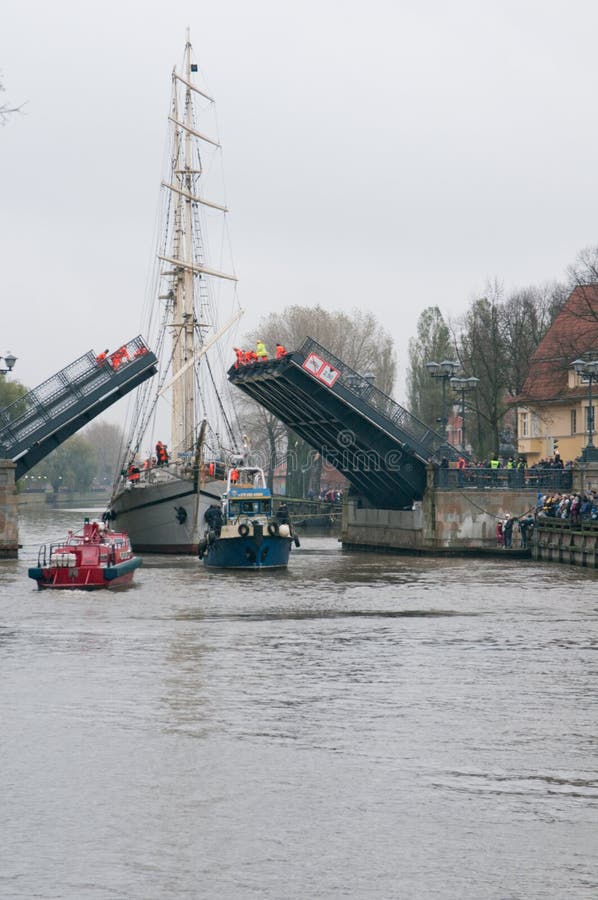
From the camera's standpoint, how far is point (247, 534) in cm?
4497

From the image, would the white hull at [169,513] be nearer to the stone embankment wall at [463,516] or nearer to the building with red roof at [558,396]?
the stone embankment wall at [463,516]

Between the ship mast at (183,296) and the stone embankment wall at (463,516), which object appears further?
the ship mast at (183,296)

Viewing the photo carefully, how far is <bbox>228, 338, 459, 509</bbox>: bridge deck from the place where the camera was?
4675cm

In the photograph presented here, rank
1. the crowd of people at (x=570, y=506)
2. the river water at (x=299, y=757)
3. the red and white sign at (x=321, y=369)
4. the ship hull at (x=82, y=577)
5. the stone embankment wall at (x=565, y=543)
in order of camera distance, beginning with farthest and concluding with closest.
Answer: the crowd of people at (x=570, y=506) → the red and white sign at (x=321, y=369) → the stone embankment wall at (x=565, y=543) → the ship hull at (x=82, y=577) → the river water at (x=299, y=757)

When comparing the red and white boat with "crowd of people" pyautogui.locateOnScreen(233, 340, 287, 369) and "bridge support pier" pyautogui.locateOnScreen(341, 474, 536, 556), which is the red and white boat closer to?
"crowd of people" pyautogui.locateOnScreen(233, 340, 287, 369)

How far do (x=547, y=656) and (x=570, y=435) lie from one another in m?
44.5

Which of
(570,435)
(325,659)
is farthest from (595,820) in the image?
(570,435)

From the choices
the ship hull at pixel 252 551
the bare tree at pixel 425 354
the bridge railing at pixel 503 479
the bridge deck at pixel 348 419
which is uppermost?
the bare tree at pixel 425 354

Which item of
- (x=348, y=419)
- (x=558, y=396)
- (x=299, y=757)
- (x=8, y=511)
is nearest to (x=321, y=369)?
(x=348, y=419)

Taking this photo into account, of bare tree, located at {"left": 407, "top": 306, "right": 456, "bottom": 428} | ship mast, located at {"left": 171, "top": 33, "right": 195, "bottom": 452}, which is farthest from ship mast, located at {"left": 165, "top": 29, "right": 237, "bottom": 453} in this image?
bare tree, located at {"left": 407, "top": 306, "right": 456, "bottom": 428}

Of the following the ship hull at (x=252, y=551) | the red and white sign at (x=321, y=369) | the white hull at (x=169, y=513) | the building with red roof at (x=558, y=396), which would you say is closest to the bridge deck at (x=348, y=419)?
the red and white sign at (x=321, y=369)

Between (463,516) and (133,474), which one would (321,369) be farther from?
(133,474)

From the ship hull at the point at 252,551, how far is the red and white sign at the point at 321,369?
518 centimetres

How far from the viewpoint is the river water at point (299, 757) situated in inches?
455
